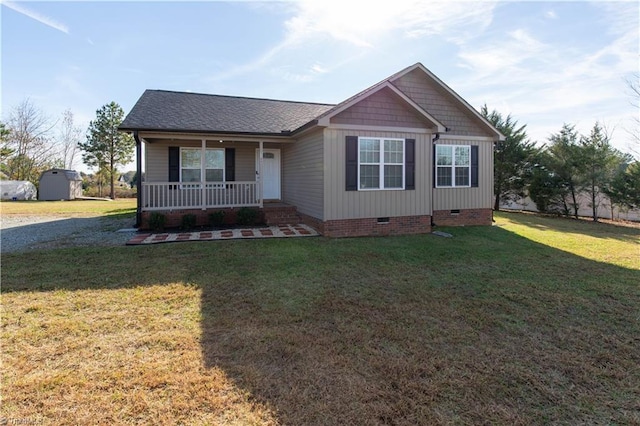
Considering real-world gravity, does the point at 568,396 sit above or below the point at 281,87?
below

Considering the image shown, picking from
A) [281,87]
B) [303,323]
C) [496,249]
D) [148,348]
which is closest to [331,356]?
[303,323]

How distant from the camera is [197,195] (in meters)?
10.9

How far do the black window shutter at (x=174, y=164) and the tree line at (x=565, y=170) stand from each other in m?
Answer: 15.9

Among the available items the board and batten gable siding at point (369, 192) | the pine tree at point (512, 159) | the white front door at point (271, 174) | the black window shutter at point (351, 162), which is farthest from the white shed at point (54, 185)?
the pine tree at point (512, 159)

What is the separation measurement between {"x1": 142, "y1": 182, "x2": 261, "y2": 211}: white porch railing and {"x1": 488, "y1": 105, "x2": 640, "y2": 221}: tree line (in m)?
14.1

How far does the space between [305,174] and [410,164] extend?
10.3 ft

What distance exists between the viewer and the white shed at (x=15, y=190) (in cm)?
2480

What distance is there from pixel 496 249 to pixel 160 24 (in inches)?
414

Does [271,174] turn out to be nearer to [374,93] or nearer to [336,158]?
A: [336,158]

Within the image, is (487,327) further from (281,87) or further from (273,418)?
(281,87)

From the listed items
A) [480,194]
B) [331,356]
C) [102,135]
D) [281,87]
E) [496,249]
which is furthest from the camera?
[102,135]

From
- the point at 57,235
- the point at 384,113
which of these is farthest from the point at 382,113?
the point at 57,235

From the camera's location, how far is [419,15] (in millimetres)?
9117

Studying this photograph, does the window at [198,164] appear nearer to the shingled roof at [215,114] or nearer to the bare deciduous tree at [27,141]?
the shingled roof at [215,114]
